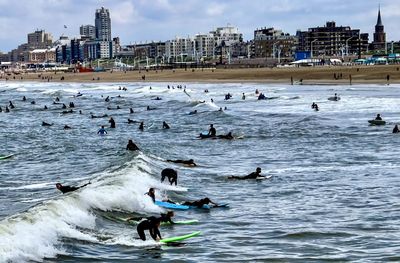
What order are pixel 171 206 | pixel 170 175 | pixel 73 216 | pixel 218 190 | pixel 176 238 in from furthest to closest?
pixel 170 175 → pixel 218 190 → pixel 171 206 → pixel 73 216 → pixel 176 238

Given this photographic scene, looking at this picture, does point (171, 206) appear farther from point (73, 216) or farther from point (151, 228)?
point (151, 228)

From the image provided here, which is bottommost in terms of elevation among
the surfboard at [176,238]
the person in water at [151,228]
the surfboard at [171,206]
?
the surfboard at [176,238]

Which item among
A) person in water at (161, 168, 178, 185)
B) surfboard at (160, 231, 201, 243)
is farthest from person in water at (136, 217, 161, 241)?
person in water at (161, 168, 178, 185)

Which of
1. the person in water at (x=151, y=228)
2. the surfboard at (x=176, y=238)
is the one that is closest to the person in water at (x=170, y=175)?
the surfboard at (x=176, y=238)

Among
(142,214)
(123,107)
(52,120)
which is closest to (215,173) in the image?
(142,214)

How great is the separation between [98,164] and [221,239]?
15.7 metres

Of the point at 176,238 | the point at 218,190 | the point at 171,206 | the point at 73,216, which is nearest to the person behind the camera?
the point at 176,238

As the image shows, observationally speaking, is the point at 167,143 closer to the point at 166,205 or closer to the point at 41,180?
the point at 41,180

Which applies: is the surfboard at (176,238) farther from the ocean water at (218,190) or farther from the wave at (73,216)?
the wave at (73,216)

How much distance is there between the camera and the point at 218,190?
25594mm

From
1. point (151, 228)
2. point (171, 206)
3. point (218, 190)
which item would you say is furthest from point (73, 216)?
point (218, 190)

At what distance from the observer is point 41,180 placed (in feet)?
94.4

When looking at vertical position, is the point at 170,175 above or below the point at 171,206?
above

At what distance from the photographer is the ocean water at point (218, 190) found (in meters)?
17.2
